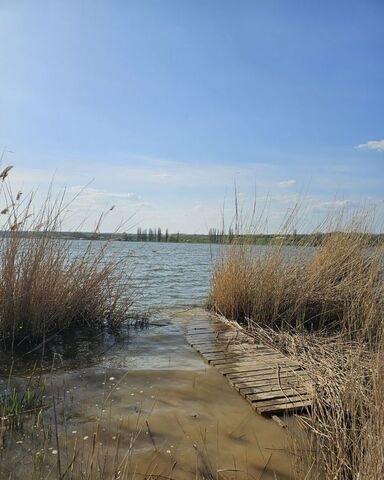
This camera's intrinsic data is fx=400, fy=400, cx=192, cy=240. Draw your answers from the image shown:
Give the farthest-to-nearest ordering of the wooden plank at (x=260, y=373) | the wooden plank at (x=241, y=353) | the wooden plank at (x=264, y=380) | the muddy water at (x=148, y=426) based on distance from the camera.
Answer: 1. the wooden plank at (x=241, y=353)
2. the wooden plank at (x=260, y=373)
3. the wooden plank at (x=264, y=380)
4. the muddy water at (x=148, y=426)

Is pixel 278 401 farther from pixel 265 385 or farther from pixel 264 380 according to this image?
pixel 264 380

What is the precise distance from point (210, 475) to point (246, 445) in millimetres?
445

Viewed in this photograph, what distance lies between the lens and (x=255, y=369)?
159 inches

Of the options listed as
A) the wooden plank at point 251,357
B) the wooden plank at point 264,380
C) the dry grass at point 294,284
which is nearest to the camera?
the wooden plank at point 264,380

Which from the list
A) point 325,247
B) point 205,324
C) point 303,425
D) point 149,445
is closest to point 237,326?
point 205,324

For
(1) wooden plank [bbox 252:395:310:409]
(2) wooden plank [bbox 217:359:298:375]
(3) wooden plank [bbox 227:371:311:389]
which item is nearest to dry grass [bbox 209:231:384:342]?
(2) wooden plank [bbox 217:359:298:375]

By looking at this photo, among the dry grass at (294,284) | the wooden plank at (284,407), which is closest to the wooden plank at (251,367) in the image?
the wooden plank at (284,407)

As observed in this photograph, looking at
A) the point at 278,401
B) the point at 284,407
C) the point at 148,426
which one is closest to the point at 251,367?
the point at 278,401

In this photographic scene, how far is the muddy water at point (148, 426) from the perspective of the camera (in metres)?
2.35

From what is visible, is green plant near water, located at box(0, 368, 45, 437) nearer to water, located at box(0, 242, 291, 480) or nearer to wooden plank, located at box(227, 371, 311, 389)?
water, located at box(0, 242, 291, 480)

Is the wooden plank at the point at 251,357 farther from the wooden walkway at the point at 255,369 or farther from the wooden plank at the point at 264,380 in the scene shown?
the wooden plank at the point at 264,380

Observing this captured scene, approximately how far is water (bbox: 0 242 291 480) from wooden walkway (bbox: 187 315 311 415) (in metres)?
0.13

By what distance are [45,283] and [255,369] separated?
8.34 feet

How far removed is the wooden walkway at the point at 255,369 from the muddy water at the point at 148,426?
0.45 feet
